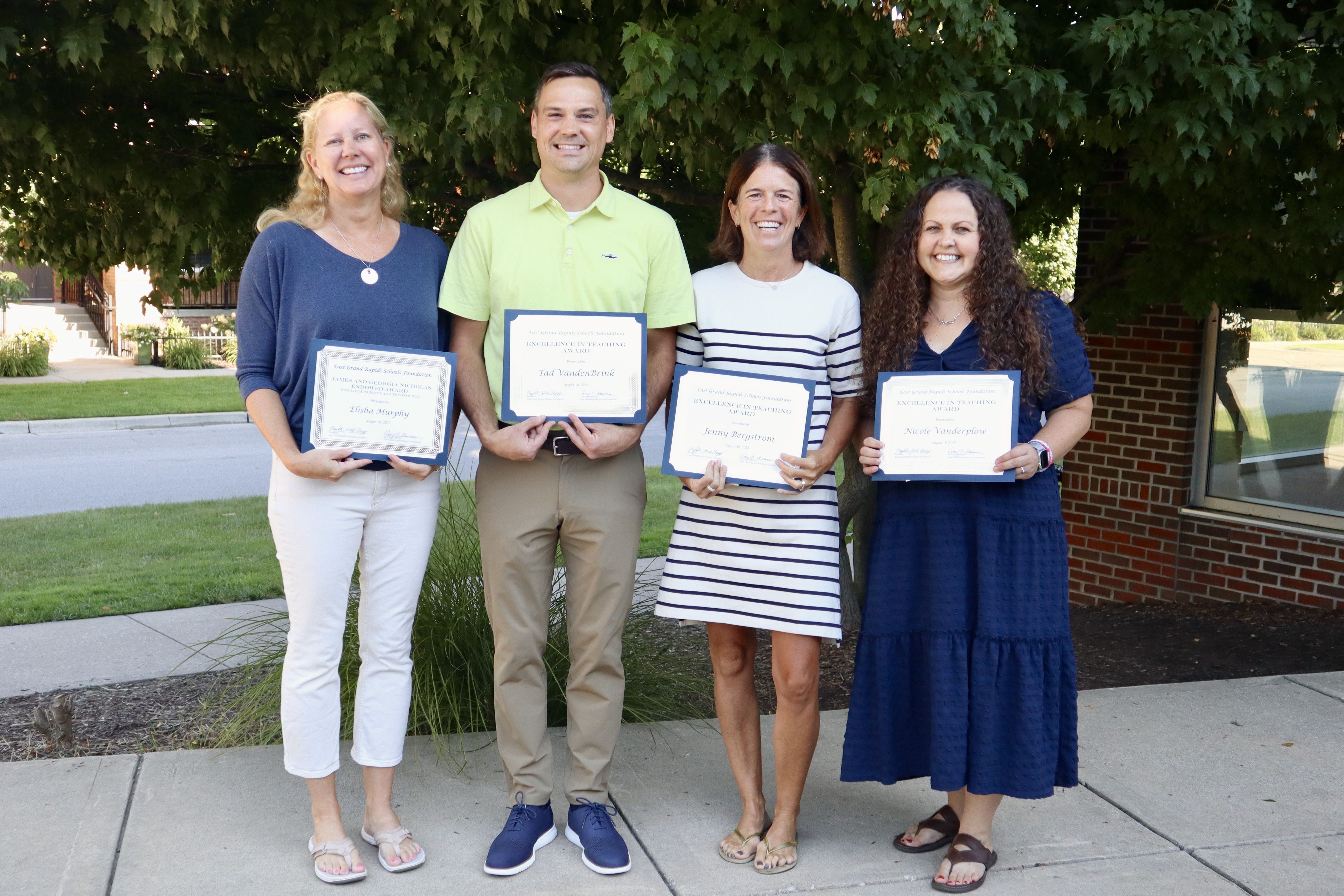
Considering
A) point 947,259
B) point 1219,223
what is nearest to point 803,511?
point 947,259

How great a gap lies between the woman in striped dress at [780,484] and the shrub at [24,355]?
1969 centimetres

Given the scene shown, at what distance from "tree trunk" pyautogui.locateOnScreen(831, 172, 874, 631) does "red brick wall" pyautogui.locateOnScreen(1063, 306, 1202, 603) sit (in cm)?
201

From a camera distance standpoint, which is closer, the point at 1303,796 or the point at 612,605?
the point at 612,605

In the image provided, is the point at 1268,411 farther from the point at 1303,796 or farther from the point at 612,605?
the point at 612,605

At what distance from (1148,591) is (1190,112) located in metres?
4.15

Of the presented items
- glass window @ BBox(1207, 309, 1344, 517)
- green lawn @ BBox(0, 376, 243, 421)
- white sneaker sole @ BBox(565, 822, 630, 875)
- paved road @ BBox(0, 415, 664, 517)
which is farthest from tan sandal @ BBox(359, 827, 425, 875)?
green lawn @ BBox(0, 376, 243, 421)

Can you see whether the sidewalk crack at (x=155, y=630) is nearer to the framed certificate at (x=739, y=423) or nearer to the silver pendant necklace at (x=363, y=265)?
the silver pendant necklace at (x=363, y=265)

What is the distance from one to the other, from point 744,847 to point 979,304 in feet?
5.45

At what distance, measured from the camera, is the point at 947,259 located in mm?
3279

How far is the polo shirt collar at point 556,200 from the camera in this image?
3312 millimetres

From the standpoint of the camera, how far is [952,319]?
3383mm

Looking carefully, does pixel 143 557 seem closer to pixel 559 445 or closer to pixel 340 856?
pixel 340 856

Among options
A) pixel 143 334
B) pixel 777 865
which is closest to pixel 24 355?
pixel 143 334

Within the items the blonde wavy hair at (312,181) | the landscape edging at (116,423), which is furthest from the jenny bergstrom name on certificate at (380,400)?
the landscape edging at (116,423)
